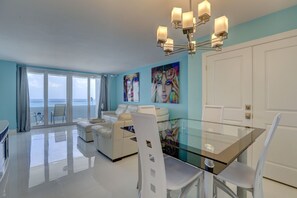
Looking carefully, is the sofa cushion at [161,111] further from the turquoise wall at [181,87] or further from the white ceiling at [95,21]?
the white ceiling at [95,21]

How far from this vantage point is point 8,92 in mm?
4934

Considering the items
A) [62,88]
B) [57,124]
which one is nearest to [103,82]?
[62,88]

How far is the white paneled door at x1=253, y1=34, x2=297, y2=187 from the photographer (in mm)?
2066

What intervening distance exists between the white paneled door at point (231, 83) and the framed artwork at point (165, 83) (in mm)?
1638

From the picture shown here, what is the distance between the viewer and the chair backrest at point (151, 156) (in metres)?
1.06

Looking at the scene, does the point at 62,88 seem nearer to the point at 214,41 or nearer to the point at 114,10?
the point at 114,10

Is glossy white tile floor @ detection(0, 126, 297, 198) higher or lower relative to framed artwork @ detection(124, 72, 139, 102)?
lower

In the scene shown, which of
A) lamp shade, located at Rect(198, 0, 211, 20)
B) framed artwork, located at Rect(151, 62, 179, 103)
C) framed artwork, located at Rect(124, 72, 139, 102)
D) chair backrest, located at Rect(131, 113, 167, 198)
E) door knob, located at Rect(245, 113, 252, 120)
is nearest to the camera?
chair backrest, located at Rect(131, 113, 167, 198)

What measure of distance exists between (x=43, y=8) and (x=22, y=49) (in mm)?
2340

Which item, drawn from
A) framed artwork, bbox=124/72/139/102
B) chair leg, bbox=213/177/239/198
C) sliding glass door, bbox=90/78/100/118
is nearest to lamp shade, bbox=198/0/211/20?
chair leg, bbox=213/177/239/198

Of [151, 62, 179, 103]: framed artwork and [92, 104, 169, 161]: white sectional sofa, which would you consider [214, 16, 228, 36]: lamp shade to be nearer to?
[92, 104, 169, 161]: white sectional sofa

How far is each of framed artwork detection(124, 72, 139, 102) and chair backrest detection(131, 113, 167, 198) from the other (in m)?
4.96

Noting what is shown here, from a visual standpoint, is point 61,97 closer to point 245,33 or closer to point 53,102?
point 53,102

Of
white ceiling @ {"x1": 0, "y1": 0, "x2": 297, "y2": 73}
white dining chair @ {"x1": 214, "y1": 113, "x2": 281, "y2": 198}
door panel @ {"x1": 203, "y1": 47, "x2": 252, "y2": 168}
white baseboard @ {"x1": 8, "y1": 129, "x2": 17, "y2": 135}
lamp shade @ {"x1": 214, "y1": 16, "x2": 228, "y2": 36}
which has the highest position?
white ceiling @ {"x1": 0, "y1": 0, "x2": 297, "y2": 73}
